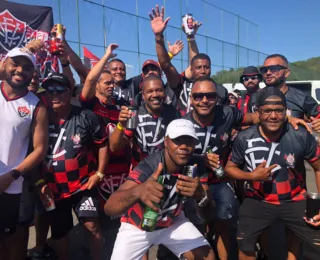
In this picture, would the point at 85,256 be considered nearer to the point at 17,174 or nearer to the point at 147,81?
the point at 17,174

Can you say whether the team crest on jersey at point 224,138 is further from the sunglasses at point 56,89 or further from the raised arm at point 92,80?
the sunglasses at point 56,89

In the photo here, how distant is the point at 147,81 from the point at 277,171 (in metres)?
1.62

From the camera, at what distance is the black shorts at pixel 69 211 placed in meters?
3.14

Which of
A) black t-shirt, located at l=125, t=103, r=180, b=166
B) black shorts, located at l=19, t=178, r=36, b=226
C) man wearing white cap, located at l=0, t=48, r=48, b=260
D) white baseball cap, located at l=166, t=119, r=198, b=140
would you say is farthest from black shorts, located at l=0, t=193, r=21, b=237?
white baseball cap, located at l=166, t=119, r=198, b=140

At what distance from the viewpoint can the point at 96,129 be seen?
3217 millimetres

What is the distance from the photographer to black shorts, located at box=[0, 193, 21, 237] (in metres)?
2.84

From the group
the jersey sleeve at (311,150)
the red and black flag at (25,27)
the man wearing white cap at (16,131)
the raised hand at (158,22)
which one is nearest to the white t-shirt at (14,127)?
the man wearing white cap at (16,131)

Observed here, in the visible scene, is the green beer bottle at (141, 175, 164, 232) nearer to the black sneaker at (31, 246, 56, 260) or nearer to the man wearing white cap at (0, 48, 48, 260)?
the man wearing white cap at (0, 48, 48, 260)

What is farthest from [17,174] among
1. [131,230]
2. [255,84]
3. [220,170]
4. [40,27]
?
[40,27]

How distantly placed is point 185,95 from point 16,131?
215 centimetres

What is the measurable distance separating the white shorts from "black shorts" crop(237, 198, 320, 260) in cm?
49

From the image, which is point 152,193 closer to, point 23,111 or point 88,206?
point 88,206

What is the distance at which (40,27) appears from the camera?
797 cm

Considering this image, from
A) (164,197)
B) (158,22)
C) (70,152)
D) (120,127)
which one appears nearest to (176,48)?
(158,22)
